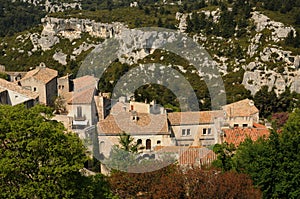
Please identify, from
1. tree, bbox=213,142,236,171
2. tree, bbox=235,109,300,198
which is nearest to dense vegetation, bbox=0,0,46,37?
tree, bbox=213,142,236,171

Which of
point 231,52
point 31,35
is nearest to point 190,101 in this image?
point 231,52

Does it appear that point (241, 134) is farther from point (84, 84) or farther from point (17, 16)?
point (17, 16)

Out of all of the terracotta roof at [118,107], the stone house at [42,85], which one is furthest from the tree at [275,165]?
the stone house at [42,85]

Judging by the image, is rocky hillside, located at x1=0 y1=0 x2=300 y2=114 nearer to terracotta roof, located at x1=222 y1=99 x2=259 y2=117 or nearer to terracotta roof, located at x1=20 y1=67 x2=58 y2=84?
terracotta roof, located at x1=222 y1=99 x2=259 y2=117

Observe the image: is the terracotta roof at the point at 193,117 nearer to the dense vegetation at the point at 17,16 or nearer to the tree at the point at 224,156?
the tree at the point at 224,156

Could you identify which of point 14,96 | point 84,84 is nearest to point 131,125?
point 14,96

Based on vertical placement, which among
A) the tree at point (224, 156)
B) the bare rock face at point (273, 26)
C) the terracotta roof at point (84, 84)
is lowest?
the tree at point (224, 156)
